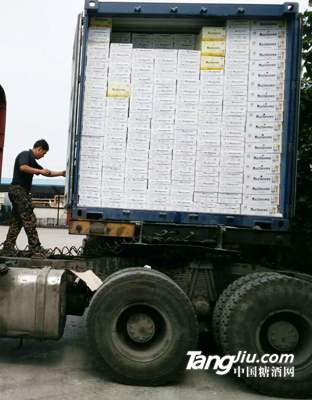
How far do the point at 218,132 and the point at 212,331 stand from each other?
2259 millimetres

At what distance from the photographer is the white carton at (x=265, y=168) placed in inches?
172

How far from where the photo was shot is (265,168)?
4379 millimetres

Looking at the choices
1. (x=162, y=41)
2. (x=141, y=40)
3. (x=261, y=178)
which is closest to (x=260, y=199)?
(x=261, y=178)

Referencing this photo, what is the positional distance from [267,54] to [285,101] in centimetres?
58

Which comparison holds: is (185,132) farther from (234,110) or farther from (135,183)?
(135,183)

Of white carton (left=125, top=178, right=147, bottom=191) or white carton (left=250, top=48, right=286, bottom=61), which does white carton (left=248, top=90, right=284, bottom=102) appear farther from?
white carton (left=125, top=178, right=147, bottom=191)

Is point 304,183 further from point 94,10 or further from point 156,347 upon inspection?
point 94,10

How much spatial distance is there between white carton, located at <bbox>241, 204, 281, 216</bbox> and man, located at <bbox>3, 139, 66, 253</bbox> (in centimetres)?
255

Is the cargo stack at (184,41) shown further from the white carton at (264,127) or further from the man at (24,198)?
the man at (24,198)

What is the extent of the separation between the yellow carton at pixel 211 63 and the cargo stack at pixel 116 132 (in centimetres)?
84

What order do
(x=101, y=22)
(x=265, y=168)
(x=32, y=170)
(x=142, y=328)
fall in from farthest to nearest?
(x=32, y=170), (x=101, y=22), (x=265, y=168), (x=142, y=328)

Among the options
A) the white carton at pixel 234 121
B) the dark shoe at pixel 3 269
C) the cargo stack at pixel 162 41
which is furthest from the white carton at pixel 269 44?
the dark shoe at pixel 3 269

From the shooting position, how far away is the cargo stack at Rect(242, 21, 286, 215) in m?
4.38

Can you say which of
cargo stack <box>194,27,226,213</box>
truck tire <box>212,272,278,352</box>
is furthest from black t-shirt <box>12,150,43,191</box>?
truck tire <box>212,272,278,352</box>
